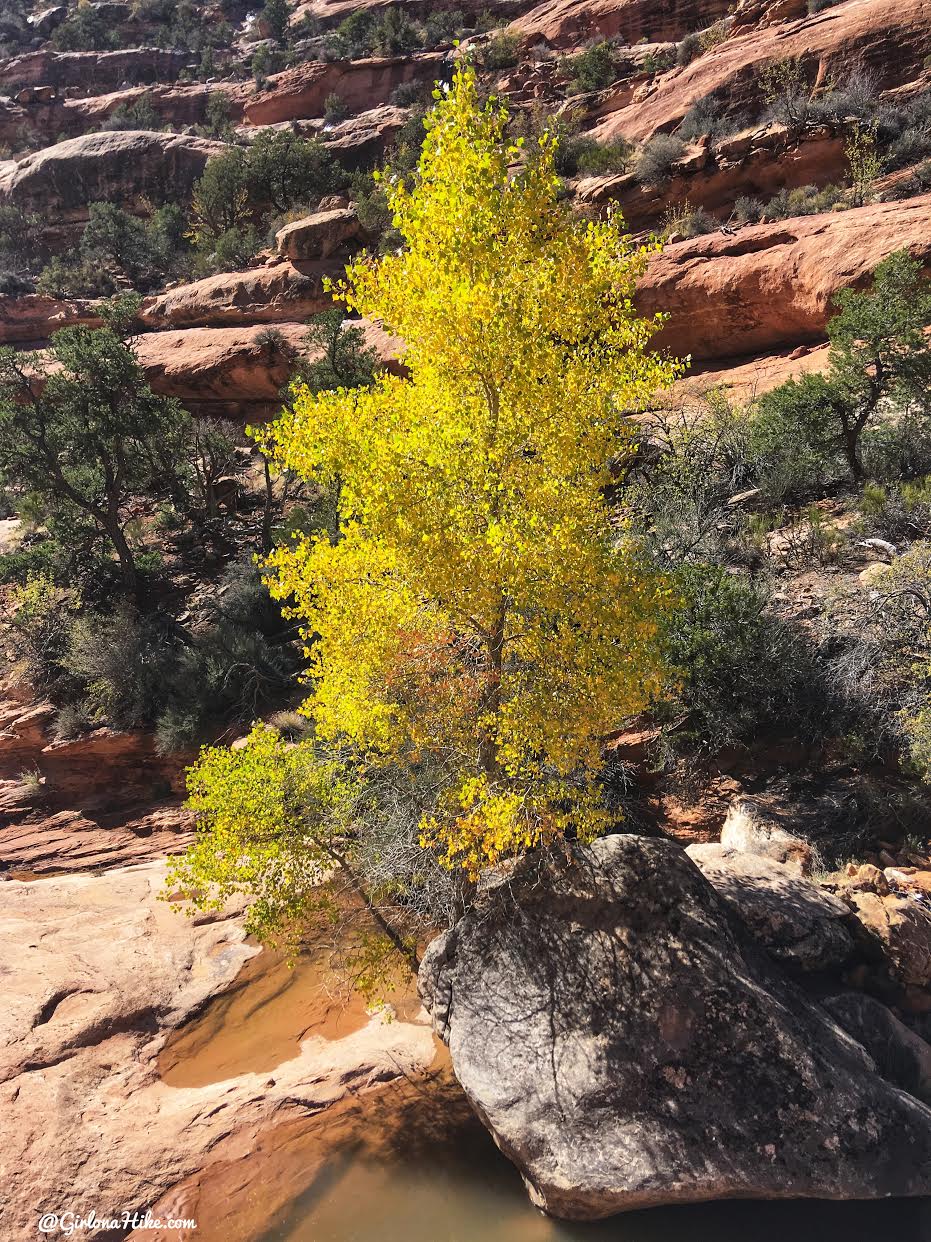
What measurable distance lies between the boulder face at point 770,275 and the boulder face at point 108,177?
129 ft

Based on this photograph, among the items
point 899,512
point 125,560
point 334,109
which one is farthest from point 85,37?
point 899,512

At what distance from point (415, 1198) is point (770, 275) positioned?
20.3 m

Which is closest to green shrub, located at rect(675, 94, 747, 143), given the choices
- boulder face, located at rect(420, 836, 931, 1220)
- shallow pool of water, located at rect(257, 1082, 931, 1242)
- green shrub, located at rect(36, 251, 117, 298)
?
boulder face, located at rect(420, 836, 931, 1220)

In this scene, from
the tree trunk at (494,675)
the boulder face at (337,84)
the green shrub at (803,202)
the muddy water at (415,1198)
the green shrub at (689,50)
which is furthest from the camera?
the boulder face at (337,84)

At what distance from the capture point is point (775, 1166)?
5.46 metres

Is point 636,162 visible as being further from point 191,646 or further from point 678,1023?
point 678,1023

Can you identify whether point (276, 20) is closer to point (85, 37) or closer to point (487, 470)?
point (85, 37)

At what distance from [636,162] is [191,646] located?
2354 centimetres

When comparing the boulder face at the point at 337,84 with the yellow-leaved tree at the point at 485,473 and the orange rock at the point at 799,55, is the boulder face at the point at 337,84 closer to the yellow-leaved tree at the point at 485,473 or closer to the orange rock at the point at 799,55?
the orange rock at the point at 799,55

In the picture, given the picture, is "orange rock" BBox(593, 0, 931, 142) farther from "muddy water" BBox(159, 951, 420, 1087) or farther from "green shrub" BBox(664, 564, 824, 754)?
"muddy water" BBox(159, 951, 420, 1087)

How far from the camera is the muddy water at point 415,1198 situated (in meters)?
5.58

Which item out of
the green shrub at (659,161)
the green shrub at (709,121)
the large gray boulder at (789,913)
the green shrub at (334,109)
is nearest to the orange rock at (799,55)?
the green shrub at (709,121)

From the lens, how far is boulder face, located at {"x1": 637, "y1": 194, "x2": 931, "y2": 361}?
1502 centimetres

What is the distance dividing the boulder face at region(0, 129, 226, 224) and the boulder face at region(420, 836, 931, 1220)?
51685 millimetres
